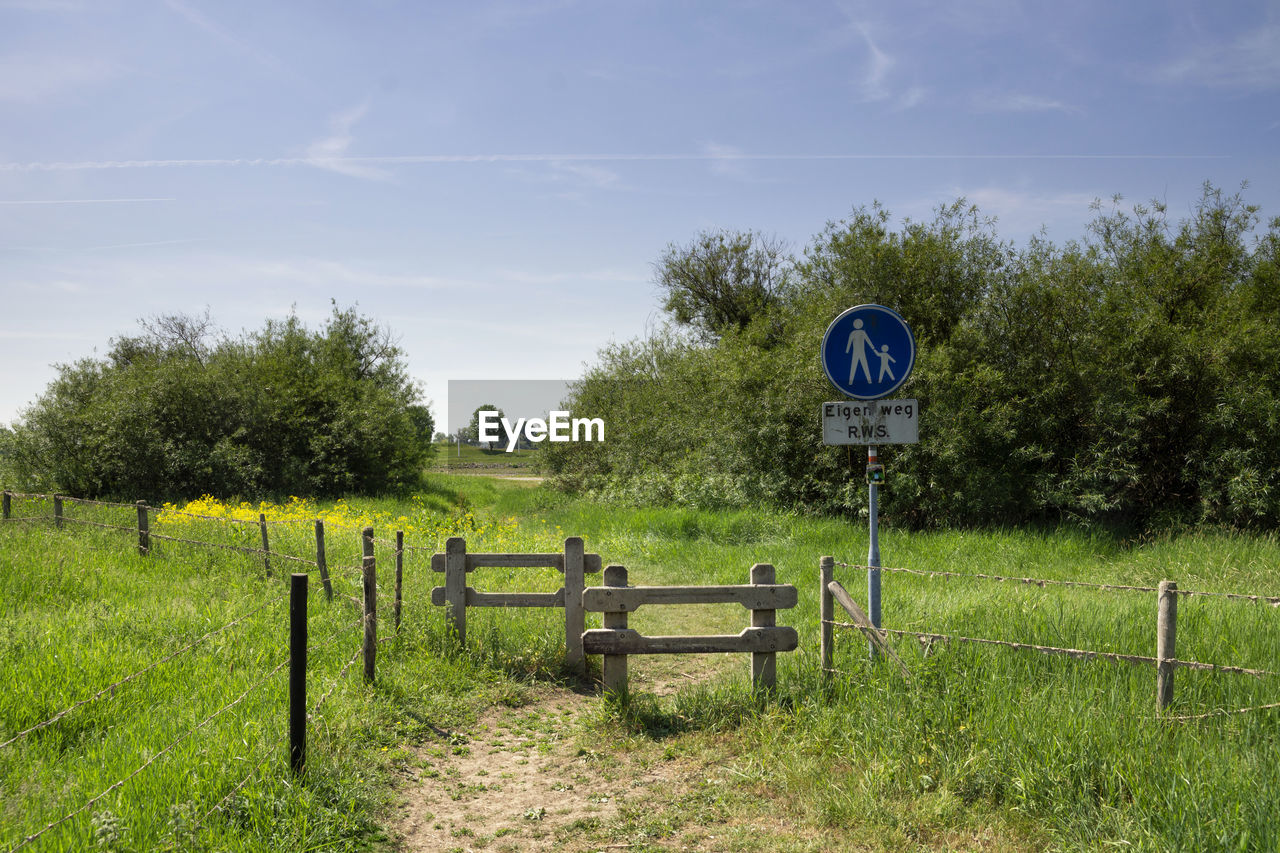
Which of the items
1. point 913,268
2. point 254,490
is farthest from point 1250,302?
point 254,490

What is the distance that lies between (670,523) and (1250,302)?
40.6ft

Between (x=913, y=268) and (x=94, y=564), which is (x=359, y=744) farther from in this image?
(x=913, y=268)

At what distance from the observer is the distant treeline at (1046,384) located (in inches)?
583

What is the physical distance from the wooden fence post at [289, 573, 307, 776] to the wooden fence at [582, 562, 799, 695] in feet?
8.12

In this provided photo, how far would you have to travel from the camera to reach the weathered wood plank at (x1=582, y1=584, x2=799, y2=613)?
249 inches

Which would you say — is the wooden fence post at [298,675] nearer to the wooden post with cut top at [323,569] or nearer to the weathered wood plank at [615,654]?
the weathered wood plank at [615,654]

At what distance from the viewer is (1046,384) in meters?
15.9

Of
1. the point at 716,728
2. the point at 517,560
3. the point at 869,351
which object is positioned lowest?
the point at 716,728

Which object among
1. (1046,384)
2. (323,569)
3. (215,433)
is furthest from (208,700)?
(215,433)

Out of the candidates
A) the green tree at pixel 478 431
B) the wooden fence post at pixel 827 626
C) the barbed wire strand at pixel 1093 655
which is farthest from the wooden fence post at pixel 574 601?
the green tree at pixel 478 431

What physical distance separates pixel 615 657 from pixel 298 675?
2.75 meters

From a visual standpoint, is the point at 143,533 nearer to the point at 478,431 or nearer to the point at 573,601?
the point at 573,601

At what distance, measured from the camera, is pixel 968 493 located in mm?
15656

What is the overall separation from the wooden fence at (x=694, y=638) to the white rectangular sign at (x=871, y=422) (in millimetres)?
1302
